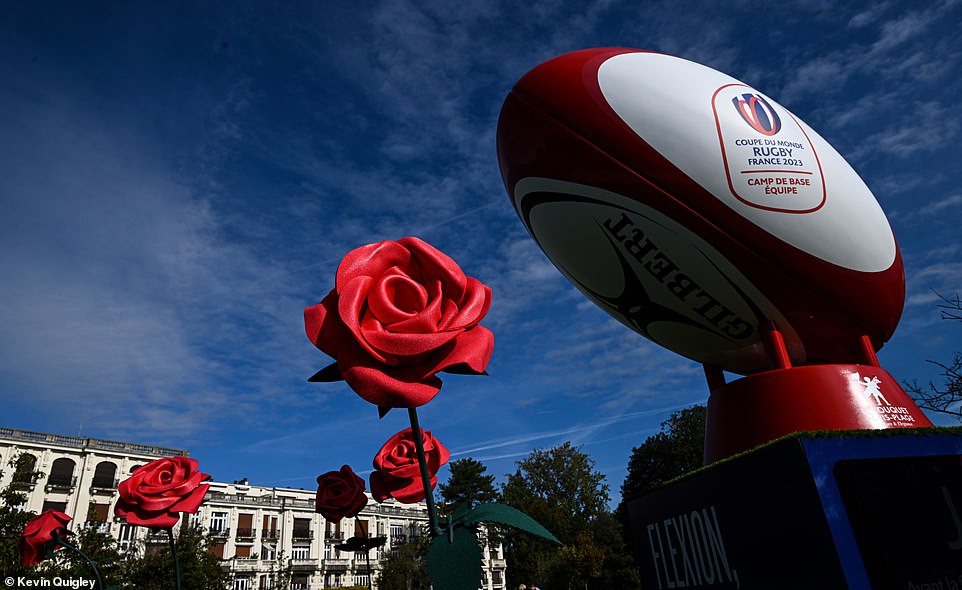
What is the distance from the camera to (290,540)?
166 ft

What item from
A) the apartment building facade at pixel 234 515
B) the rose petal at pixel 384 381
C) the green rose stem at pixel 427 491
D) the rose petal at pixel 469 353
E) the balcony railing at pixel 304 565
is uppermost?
the apartment building facade at pixel 234 515

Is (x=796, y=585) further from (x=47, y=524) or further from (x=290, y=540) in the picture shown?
(x=290, y=540)

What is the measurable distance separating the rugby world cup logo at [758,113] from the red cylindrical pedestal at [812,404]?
2.33m

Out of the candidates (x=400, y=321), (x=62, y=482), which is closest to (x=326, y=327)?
(x=400, y=321)

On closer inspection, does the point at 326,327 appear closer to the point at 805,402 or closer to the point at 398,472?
the point at 398,472

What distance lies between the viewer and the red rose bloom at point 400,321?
49.9 inches

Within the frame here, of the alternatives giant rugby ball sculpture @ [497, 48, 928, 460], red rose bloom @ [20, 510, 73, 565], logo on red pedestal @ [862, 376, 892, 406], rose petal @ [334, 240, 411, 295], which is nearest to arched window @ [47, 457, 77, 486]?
red rose bloom @ [20, 510, 73, 565]

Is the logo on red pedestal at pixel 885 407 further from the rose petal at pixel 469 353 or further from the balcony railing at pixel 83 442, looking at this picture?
the balcony railing at pixel 83 442

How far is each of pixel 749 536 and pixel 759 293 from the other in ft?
8.59

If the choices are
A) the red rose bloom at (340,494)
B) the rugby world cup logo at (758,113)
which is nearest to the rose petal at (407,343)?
the red rose bloom at (340,494)

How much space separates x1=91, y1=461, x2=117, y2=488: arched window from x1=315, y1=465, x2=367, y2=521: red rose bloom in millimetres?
47351

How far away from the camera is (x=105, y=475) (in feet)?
139

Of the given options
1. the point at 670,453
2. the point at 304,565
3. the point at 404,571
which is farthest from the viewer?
the point at 304,565

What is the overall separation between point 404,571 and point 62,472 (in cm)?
2574
